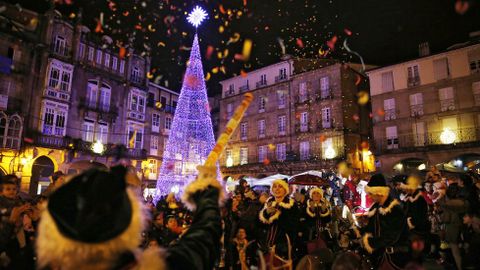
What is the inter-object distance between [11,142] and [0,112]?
233 centimetres

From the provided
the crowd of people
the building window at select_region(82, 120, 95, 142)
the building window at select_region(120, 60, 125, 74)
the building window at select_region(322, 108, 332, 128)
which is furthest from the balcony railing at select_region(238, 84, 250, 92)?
the crowd of people

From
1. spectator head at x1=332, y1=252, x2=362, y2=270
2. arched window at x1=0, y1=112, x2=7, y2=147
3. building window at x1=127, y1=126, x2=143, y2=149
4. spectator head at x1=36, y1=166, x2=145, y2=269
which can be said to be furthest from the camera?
building window at x1=127, y1=126, x2=143, y2=149

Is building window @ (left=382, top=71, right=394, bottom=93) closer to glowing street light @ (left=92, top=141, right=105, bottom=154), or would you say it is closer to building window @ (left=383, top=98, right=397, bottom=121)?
building window @ (left=383, top=98, right=397, bottom=121)

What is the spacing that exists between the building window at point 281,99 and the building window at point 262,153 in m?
5.17

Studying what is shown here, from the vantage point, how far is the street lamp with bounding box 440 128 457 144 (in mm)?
27078

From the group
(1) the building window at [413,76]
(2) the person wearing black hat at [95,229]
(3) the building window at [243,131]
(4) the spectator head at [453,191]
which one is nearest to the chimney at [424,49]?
(1) the building window at [413,76]

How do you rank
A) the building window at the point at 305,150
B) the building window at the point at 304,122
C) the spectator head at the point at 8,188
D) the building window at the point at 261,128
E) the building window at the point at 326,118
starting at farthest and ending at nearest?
the building window at the point at 261,128 → the building window at the point at 304,122 → the building window at the point at 305,150 → the building window at the point at 326,118 → the spectator head at the point at 8,188

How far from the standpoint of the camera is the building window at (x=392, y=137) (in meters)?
30.3

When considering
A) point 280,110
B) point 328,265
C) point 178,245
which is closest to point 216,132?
point 280,110

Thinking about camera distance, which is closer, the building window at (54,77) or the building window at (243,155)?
the building window at (54,77)

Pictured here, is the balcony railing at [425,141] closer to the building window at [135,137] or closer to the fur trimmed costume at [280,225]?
the building window at [135,137]

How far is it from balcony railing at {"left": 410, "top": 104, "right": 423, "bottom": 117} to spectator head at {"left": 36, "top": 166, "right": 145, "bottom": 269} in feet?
106

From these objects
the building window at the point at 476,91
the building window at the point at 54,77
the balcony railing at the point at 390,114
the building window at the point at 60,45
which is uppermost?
the building window at the point at 60,45

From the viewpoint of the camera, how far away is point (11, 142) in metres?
24.2
